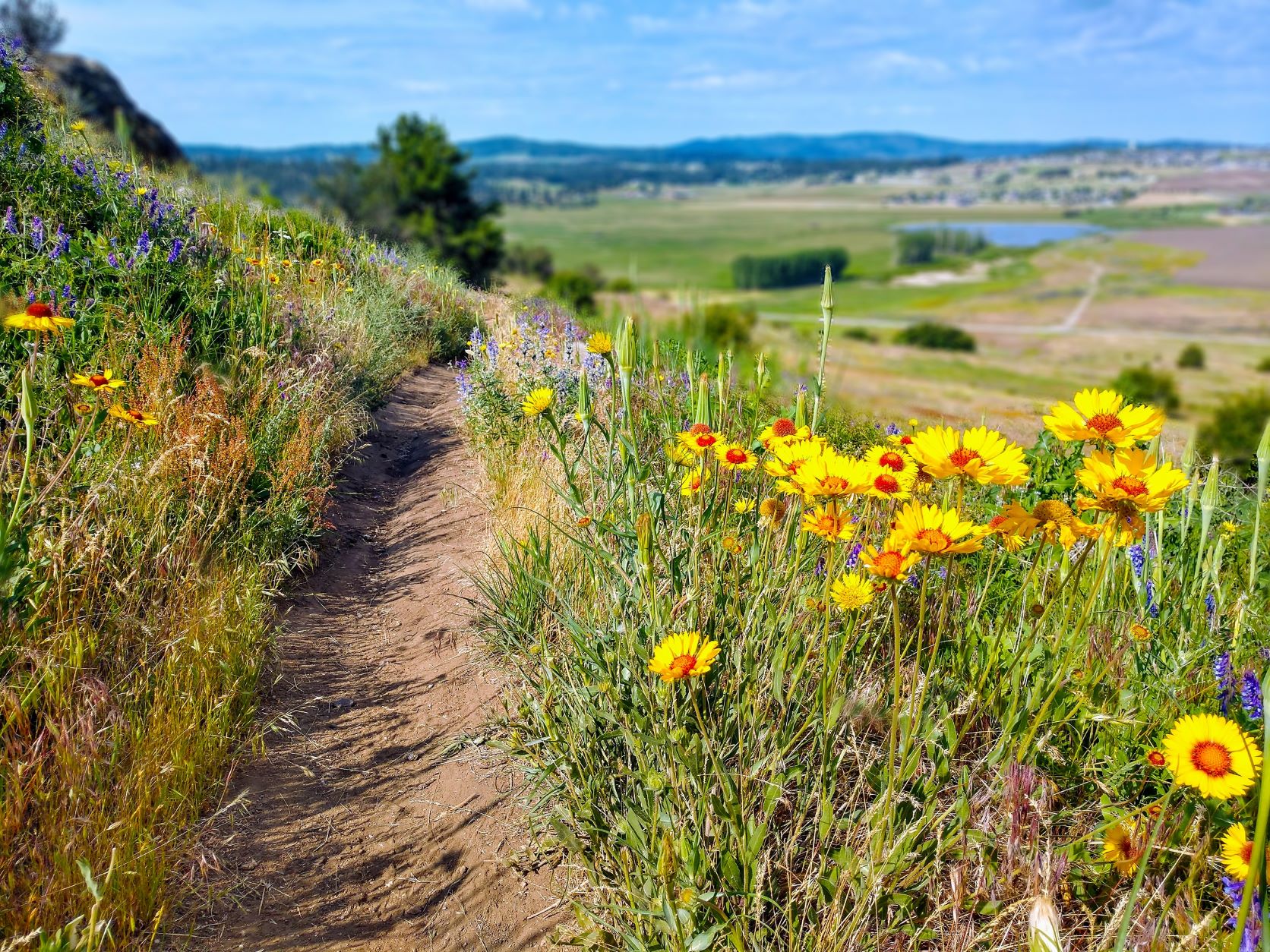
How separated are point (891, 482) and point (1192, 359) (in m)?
76.9

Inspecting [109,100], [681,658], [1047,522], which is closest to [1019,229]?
[109,100]

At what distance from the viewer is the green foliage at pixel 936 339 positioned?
227 feet

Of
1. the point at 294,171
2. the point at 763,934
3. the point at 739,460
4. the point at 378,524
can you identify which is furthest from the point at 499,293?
the point at 294,171

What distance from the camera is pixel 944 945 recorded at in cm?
178

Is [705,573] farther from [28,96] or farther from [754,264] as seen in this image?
[754,264]

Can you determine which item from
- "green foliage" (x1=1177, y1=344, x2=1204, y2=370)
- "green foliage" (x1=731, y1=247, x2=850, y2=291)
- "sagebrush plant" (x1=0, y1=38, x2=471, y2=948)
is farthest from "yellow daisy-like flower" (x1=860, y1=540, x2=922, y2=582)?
"green foliage" (x1=1177, y1=344, x2=1204, y2=370)

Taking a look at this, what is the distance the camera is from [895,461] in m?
1.90

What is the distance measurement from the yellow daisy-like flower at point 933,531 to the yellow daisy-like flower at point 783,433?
35cm

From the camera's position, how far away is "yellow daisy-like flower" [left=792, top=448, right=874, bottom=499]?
5.62ft

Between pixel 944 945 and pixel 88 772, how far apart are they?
77.5 inches

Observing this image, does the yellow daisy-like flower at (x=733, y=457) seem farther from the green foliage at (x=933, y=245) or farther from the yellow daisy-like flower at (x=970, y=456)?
the green foliage at (x=933, y=245)

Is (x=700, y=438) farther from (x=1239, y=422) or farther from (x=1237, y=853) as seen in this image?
(x=1239, y=422)

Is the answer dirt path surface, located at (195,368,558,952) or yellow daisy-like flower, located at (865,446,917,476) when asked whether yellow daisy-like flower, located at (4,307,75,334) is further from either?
yellow daisy-like flower, located at (865,446,917,476)

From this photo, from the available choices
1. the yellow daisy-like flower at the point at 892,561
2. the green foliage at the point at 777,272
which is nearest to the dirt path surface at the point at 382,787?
the yellow daisy-like flower at the point at 892,561
